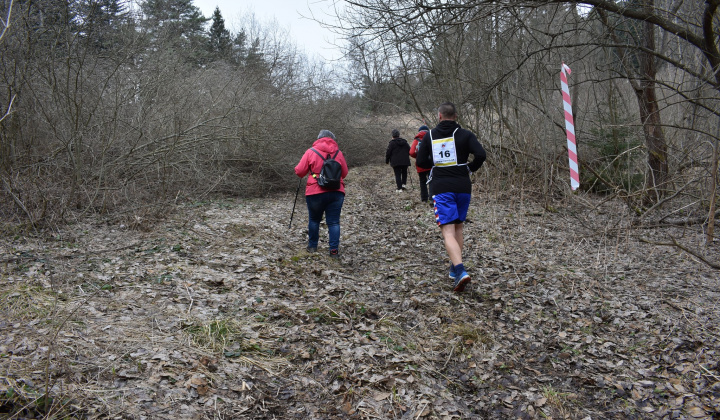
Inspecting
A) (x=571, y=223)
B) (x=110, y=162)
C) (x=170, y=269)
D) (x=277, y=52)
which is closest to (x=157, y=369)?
(x=170, y=269)

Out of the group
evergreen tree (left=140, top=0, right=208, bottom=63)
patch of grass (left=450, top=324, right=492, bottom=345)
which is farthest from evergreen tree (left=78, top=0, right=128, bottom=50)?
patch of grass (left=450, top=324, right=492, bottom=345)

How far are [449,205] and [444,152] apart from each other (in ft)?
2.21

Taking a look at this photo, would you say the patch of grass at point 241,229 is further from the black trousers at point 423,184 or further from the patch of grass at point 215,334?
the black trousers at point 423,184

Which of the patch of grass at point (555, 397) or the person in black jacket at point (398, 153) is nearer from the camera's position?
the patch of grass at point (555, 397)

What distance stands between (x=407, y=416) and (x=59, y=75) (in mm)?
8846

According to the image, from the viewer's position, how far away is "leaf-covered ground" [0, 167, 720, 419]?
→ 3.37 metres

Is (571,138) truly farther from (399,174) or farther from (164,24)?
(164,24)

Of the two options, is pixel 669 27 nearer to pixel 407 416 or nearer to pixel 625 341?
pixel 625 341

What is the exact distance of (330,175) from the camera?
6.78 metres

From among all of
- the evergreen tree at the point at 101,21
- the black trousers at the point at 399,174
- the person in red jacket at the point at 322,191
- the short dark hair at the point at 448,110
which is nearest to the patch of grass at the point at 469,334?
the short dark hair at the point at 448,110

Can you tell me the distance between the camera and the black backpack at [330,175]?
6785mm

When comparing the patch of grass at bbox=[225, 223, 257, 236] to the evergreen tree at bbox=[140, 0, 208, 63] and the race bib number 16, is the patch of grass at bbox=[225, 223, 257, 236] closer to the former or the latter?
the race bib number 16

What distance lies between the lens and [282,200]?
44.2 feet

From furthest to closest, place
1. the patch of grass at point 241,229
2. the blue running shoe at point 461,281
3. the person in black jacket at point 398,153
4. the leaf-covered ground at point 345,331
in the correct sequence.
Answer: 1. the person in black jacket at point 398,153
2. the patch of grass at point 241,229
3. the blue running shoe at point 461,281
4. the leaf-covered ground at point 345,331
